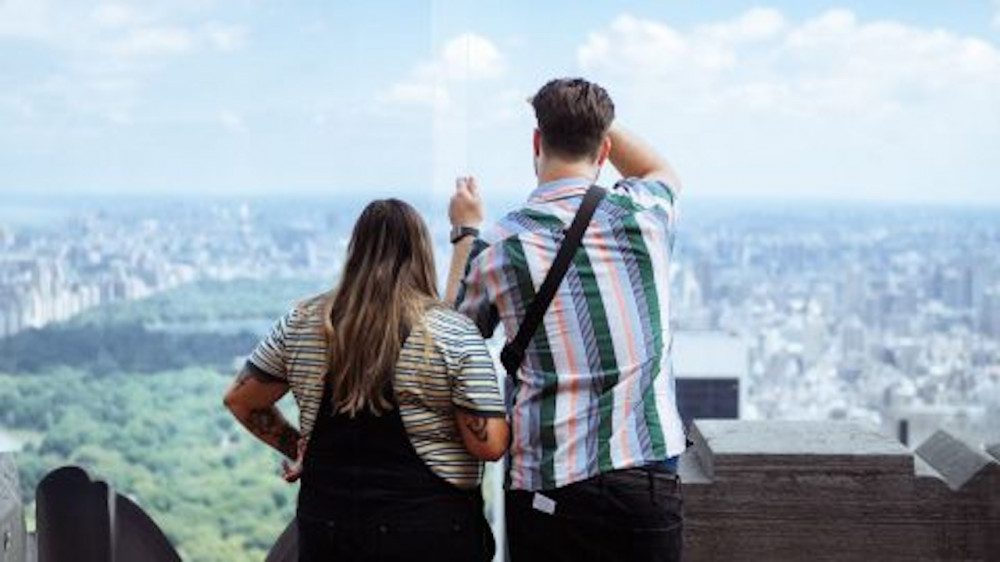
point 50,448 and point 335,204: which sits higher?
point 335,204

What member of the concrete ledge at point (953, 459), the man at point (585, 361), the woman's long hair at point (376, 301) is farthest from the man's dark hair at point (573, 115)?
the concrete ledge at point (953, 459)

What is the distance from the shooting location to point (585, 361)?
225 cm

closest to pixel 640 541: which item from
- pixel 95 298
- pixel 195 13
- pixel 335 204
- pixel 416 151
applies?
pixel 416 151

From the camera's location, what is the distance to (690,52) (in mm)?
23594

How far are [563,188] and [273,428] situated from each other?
2.07 feet

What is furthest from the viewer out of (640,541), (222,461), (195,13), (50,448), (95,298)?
(195,13)

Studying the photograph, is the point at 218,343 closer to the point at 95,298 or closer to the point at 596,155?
the point at 95,298

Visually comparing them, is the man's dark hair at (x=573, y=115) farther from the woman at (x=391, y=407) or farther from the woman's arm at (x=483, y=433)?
the woman's arm at (x=483, y=433)

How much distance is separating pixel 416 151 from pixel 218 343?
13.6 ft

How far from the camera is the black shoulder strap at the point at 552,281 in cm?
225

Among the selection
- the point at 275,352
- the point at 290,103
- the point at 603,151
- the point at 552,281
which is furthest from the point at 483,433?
the point at 290,103

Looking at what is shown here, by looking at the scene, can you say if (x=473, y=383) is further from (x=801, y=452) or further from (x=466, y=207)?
(x=801, y=452)

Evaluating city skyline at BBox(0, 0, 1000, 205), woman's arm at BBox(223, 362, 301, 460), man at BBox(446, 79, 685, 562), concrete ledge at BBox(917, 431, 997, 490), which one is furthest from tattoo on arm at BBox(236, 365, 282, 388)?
city skyline at BBox(0, 0, 1000, 205)

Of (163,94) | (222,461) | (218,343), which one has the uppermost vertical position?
(163,94)
